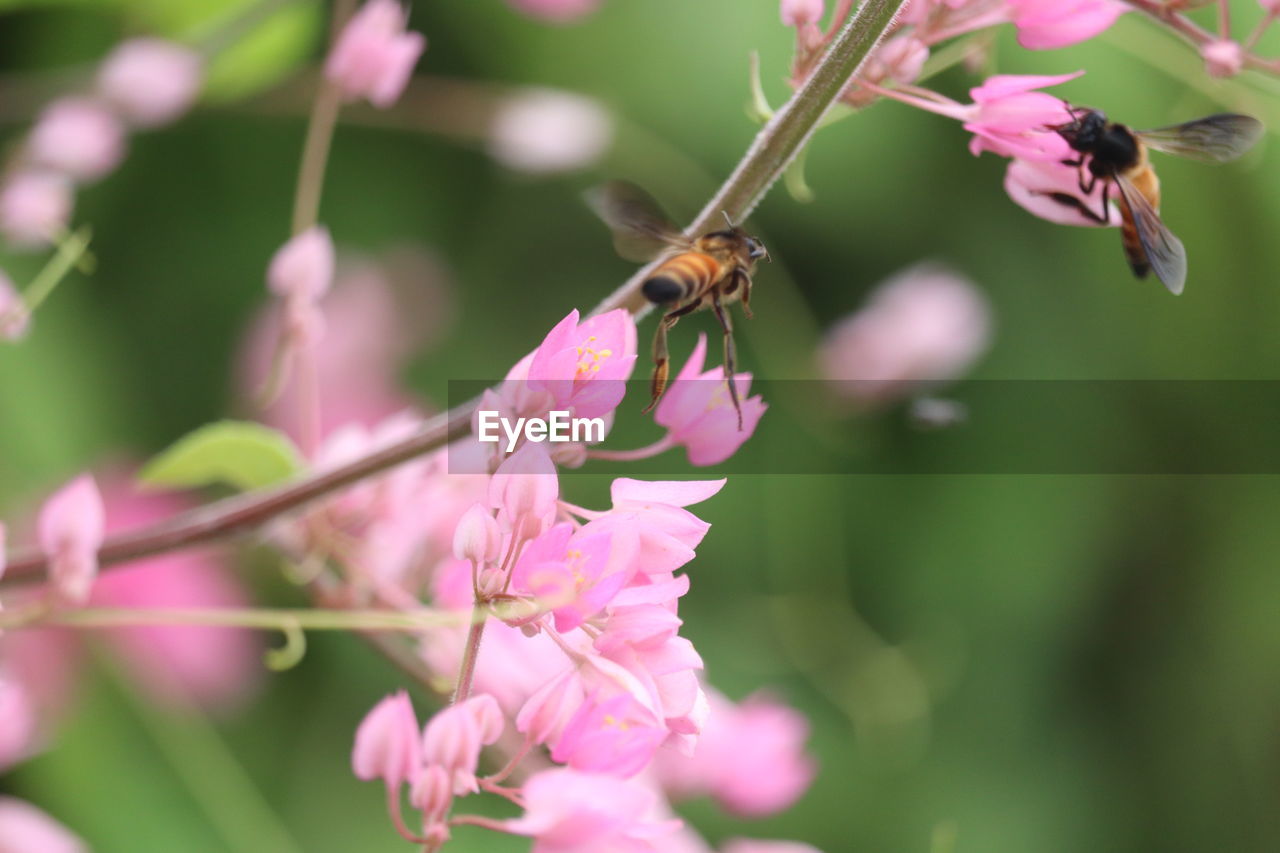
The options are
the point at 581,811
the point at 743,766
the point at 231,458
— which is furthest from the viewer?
the point at 743,766

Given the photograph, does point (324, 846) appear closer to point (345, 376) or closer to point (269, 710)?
point (269, 710)

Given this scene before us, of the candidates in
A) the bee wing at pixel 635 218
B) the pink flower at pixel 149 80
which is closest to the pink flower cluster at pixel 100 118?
the pink flower at pixel 149 80

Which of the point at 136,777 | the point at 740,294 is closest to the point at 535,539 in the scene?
the point at 740,294

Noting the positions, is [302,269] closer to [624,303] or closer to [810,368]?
[624,303]

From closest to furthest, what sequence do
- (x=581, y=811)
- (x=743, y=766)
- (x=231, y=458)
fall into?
(x=581, y=811), (x=231, y=458), (x=743, y=766)

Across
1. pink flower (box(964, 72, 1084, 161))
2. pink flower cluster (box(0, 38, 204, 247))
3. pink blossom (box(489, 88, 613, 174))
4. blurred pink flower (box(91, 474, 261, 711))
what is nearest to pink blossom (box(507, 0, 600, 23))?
pink blossom (box(489, 88, 613, 174))

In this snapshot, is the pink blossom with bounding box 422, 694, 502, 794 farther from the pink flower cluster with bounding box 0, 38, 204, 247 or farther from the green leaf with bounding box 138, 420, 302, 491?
the pink flower cluster with bounding box 0, 38, 204, 247

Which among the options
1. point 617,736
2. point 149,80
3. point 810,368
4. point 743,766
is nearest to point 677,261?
point 617,736

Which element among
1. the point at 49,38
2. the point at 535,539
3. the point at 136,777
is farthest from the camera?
the point at 49,38
